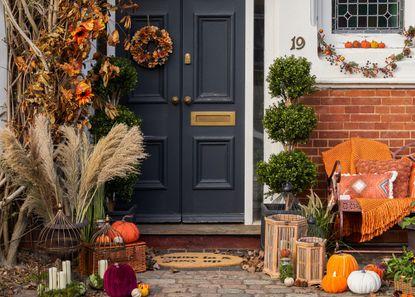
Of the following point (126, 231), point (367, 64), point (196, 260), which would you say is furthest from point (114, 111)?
point (367, 64)

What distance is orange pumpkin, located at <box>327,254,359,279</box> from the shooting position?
6836 mm

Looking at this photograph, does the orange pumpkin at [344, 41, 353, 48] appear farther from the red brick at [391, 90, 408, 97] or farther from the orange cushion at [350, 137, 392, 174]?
the orange cushion at [350, 137, 392, 174]

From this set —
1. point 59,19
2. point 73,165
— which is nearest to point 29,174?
point 73,165

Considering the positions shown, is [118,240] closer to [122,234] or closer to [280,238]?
[122,234]

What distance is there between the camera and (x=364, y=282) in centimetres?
666

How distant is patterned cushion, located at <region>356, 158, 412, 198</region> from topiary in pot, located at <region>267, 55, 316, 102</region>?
34.2 inches

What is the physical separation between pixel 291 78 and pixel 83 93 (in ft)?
6.06

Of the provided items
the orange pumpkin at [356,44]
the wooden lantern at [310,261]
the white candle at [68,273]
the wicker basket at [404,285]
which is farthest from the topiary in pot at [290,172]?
the white candle at [68,273]

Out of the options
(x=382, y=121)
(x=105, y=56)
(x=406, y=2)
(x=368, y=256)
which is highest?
(x=406, y=2)

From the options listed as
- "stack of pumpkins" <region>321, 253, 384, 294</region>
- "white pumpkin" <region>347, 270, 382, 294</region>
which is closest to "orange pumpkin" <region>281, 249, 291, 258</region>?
"stack of pumpkins" <region>321, 253, 384, 294</region>

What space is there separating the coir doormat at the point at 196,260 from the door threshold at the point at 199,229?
0.26 metres

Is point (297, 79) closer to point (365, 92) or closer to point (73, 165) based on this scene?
point (365, 92)

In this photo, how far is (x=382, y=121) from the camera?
8516 mm

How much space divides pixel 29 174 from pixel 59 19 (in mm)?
1565
